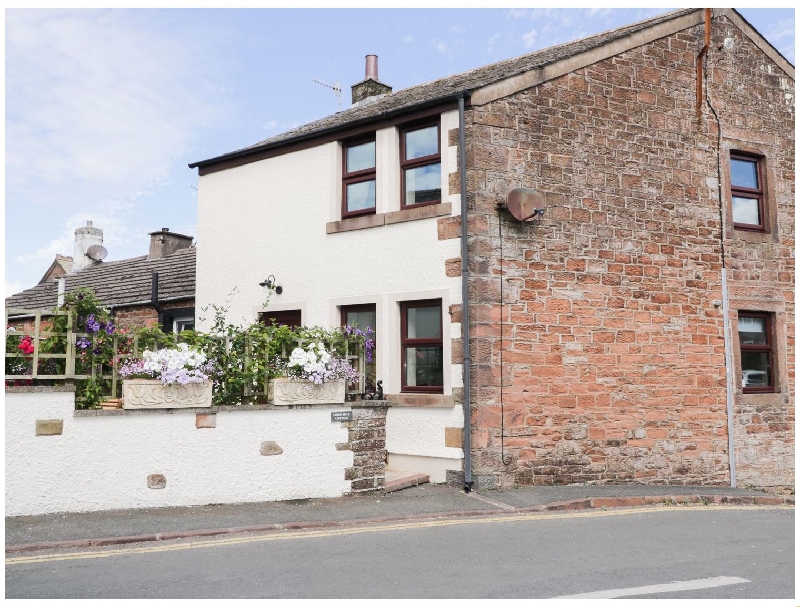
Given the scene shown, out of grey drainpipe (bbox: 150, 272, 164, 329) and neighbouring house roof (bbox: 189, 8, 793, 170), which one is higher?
neighbouring house roof (bbox: 189, 8, 793, 170)

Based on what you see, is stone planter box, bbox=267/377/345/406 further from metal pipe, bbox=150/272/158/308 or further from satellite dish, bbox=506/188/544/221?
metal pipe, bbox=150/272/158/308

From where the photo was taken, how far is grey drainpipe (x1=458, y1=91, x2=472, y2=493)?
11320mm

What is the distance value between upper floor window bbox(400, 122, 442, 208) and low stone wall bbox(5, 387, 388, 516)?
344 centimetres

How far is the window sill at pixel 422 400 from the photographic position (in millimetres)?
11688

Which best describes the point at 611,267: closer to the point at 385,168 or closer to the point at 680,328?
the point at 680,328

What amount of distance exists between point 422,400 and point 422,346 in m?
0.84

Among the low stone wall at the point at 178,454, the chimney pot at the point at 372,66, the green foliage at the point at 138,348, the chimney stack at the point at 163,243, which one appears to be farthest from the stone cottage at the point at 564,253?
the chimney stack at the point at 163,243

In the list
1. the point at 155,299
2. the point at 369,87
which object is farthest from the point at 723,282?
the point at 155,299

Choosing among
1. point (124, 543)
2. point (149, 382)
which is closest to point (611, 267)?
point (149, 382)

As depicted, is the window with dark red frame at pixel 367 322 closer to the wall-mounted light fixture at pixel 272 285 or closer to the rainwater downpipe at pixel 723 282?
the wall-mounted light fixture at pixel 272 285

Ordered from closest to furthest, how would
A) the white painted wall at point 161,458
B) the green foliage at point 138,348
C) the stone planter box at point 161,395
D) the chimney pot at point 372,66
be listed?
1. the white painted wall at point 161,458
2. the green foliage at point 138,348
3. the stone planter box at point 161,395
4. the chimney pot at point 372,66

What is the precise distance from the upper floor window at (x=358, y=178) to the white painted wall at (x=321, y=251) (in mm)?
136

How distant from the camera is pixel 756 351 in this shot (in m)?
14.3

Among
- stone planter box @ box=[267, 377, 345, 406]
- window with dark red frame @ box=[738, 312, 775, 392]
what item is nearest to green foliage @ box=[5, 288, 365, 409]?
stone planter box @ box=[267, 377, 345, 406]
